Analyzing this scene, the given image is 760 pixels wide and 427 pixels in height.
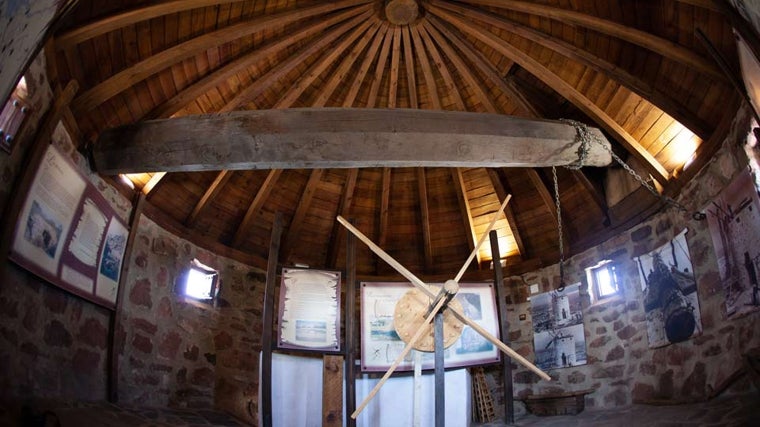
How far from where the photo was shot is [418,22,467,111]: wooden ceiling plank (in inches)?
286

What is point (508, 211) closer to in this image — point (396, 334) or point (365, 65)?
point (396, 334)

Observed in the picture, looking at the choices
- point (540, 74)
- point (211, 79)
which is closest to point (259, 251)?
point (211, 79)

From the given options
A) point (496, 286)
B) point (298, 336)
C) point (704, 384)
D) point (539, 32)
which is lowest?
point (704, 384)

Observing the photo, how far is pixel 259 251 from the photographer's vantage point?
29.1 feet

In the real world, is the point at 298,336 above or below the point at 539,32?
below

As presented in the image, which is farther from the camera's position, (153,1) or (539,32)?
(539,32)

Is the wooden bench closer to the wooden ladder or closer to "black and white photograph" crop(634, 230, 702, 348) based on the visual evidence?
the wooden ladder

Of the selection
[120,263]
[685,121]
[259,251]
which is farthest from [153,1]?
[685,121]

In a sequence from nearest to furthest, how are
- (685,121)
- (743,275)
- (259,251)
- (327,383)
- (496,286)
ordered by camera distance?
(743,275), (685,121), (327,383), (496,286), (259,251)

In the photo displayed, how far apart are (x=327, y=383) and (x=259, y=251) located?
8.59ft

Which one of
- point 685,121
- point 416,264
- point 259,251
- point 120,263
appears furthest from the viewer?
point 416,264

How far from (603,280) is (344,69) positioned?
184 inches

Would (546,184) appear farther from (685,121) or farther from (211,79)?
(211,79)

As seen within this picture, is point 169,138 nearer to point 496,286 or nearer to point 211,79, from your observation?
point 211,79
